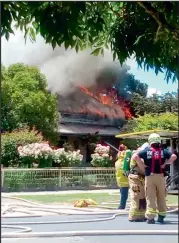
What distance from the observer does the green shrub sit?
43.6 ft

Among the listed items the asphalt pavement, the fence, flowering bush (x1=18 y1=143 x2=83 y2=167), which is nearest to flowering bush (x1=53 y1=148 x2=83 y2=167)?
flowering bush (x1=18 y1=143 x2=83 y2=167)

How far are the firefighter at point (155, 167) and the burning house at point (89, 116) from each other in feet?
4.58

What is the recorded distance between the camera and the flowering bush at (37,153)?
13.4 metres

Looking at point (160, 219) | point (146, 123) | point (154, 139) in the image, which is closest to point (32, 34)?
point (154, 139)

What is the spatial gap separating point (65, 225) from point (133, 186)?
2.87ft

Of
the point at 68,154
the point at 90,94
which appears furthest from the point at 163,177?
the point at 68,154

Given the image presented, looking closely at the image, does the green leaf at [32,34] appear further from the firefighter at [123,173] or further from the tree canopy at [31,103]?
the tree canopy at [31,103]

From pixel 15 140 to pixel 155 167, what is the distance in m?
8.40

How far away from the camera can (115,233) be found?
512 centimetres

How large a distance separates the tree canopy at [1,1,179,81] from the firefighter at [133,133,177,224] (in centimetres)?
213

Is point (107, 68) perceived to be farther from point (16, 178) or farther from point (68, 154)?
point (68, 154)

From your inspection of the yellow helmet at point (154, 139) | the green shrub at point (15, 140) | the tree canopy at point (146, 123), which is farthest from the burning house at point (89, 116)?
the yellow helmet at point (154, 139)

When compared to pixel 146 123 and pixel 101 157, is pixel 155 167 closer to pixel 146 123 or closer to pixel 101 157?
pixel 101 157

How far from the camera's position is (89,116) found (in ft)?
35.1
